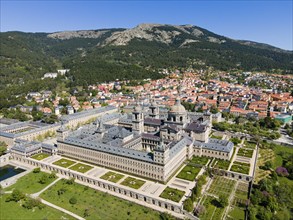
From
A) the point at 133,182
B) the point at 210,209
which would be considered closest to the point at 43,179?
the point at 133,182

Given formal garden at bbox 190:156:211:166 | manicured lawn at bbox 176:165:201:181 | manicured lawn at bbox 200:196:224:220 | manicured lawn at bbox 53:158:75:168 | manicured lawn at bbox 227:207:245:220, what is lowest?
manicured lawn at bbox 227:207:245:220

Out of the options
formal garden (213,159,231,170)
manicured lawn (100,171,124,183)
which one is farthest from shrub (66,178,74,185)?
formal garden (213,159,231,170)

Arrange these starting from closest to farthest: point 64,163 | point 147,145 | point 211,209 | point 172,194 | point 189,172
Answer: point 211,209, point 172,194, point 189,172, point 64,163, point 147,145

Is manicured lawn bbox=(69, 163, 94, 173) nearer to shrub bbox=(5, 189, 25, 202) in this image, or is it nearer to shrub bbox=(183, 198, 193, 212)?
shrub bbox=(5, 189, 25, 202)

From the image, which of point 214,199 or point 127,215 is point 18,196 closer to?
point 127,215

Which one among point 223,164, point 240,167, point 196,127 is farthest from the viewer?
point 196,127

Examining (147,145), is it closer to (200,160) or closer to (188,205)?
(200,160)

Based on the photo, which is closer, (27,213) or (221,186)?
(27,213)

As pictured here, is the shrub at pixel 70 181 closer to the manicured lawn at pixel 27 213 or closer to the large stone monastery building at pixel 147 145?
the manicured lawn at pixel 27 213
